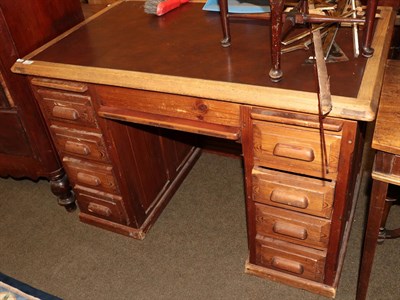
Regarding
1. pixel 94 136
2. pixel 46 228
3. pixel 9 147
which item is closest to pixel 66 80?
pixel 94 136

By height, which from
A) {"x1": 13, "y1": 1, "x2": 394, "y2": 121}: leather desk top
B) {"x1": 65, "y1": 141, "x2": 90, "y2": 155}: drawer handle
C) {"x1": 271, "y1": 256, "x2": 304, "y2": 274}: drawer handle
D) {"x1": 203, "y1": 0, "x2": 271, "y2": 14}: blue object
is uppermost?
{"x1": 203, "y1": 0, "x2": 271, "y2": 14}: blue object

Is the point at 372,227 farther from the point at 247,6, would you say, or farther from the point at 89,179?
the point at 89,179

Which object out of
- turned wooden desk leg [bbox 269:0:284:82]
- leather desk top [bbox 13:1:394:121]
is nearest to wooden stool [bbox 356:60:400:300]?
leather desk top [bbox 13:1:394:121]

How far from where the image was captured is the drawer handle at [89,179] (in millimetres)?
1762

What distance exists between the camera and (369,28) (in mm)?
1161

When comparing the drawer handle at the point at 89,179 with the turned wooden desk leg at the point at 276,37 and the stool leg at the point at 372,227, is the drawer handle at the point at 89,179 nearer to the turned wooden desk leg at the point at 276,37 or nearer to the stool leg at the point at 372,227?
the turned wooden desk leg at the point at 276,37

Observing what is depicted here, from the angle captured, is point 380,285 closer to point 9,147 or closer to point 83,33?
point 83,33

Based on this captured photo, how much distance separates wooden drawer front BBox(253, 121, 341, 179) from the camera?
1170 mm

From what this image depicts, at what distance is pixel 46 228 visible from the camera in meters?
2.01

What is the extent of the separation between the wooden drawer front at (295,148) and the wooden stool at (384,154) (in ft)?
0.37

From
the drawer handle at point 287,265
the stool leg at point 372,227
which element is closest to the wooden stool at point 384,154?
the stool leg at point 372,227

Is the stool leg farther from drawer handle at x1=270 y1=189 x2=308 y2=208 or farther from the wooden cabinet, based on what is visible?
the wooden cabinet

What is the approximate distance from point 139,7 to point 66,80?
570 millimetres

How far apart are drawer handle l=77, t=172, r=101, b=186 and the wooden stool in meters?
Result: 1.08
